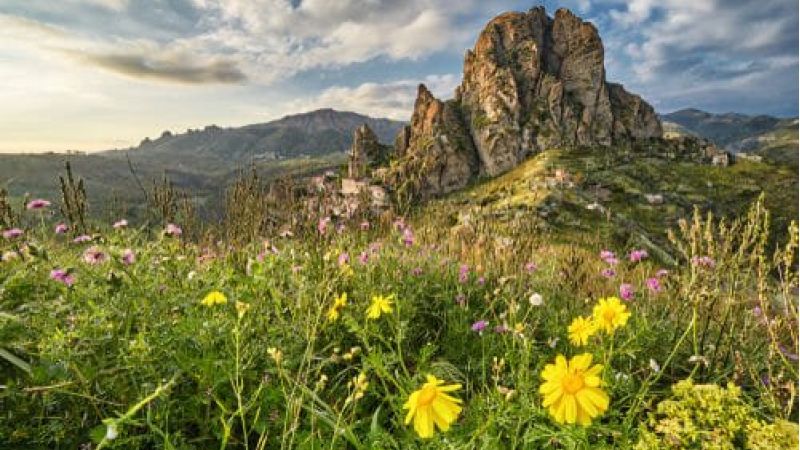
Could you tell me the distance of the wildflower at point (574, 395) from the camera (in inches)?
71.5

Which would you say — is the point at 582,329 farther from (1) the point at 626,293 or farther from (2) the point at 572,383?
(1) the point at 626,293

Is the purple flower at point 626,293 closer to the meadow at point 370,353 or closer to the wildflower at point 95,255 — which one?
the meadow at point 370,353

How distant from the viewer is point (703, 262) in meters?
3.28

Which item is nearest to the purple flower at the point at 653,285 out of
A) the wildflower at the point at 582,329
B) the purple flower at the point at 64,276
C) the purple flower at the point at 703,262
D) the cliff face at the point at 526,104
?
the purple flower at the point at 703,262

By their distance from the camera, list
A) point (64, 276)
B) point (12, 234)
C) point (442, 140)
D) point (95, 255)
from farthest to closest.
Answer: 1. point (442, 140)
2. point (12, 234)
3. point (95, 255)
4. point (64, 276)

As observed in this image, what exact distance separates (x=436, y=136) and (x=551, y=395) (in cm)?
13478

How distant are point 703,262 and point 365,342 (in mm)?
2201

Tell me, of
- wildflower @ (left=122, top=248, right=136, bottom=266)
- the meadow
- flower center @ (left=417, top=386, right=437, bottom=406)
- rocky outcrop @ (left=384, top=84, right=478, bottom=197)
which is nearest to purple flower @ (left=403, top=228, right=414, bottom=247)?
the meadow

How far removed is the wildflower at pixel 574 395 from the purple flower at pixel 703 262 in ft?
4.65

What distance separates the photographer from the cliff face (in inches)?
5349

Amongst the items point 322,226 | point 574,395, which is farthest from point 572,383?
point 322,226

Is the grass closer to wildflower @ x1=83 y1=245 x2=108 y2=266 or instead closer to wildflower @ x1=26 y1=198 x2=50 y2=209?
wildflower @ x1=83 y1=245 x2=108 y2=266

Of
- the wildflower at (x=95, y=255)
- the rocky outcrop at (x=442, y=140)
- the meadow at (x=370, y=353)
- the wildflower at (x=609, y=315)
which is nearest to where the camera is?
the meadow at (x=370, y=353)

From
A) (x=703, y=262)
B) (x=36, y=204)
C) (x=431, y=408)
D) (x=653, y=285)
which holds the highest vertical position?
(x=36, y=204)
